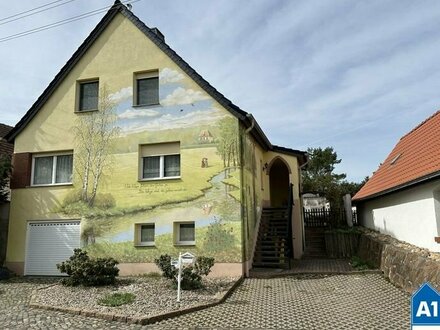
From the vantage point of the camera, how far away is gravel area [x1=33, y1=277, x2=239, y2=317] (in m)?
8.73

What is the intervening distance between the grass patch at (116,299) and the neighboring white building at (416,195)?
302 inches

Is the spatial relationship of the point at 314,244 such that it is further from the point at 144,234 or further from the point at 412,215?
the point at 144,234

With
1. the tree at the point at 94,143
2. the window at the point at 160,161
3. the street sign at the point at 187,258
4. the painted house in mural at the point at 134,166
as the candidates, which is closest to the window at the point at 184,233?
the painted house in mural at the point at 134,166

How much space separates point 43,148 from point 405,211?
13.2 metres

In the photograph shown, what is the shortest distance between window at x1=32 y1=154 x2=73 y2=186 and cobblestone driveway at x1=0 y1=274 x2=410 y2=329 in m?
4.82

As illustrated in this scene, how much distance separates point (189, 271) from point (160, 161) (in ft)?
15.4

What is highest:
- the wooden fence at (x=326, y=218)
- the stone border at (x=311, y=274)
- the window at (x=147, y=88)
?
the window at (x=147, y=88)

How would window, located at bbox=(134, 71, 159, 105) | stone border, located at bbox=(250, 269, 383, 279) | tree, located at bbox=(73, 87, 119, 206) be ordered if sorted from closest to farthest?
1. stone border, located at bbox=(250, 269, 383, 279)
2. tree, located at bbox=(73, 87, 119, 206)
3. window, located at bbox=(134, 71, 159, 105)

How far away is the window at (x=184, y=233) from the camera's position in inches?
524


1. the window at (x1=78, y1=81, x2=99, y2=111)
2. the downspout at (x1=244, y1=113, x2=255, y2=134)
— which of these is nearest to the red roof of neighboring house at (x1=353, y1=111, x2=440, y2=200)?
the downspout at (x1=244, y1=113, x2=255, y2=134)

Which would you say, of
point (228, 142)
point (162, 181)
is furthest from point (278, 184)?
point (162, 181)

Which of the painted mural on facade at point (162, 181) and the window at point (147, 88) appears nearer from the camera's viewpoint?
the painted mural on facade at point (162, 181)

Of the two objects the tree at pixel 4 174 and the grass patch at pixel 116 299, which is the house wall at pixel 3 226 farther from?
the grass patch at pixel 116 299

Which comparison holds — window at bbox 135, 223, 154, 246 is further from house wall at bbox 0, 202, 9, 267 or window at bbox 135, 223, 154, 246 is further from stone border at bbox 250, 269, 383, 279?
house wall at bbox 0, 202, 9, 267
